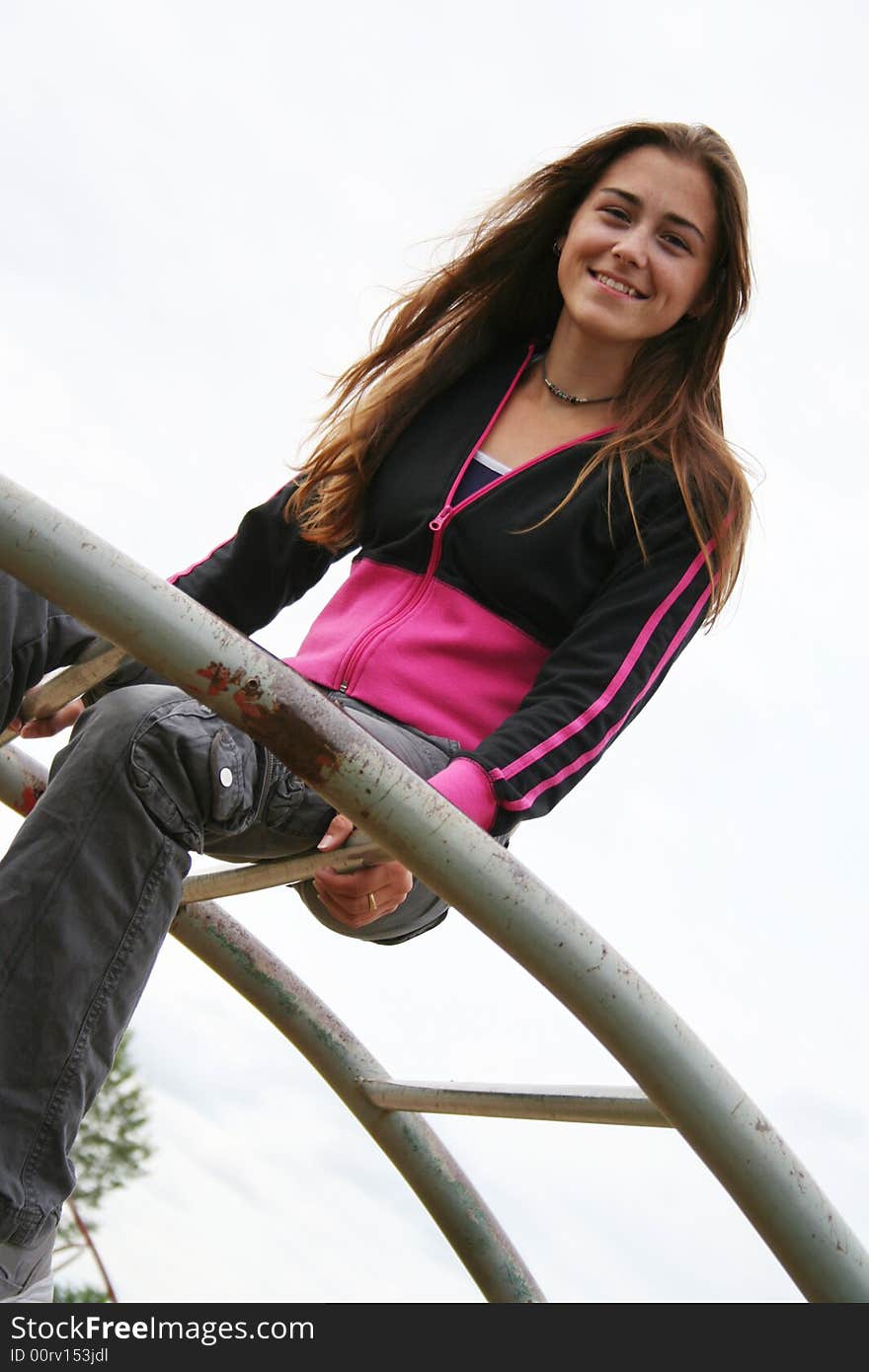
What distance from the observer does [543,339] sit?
1.69 metres

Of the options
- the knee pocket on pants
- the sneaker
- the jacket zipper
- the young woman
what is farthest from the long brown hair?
the sneaker

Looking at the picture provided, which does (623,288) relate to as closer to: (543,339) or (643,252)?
(643,252)

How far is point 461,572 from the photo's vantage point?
144 centimetres

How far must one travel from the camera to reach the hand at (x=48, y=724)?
1355 millimetres

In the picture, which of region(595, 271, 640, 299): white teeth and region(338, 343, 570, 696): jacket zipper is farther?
region(595, 271, 640, 299): white teeth

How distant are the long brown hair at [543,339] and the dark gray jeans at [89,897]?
525mm

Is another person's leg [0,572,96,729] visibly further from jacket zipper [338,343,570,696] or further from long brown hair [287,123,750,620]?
long brown hair [287,123,750,620]

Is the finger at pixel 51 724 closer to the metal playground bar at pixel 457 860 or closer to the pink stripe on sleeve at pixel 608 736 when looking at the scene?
the metal playground bar at pixel 457 860

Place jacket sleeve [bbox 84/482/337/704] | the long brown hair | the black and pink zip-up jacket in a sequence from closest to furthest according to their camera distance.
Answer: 1. the black and pink zip-up jacket
2. the long brown hair
3. jacket sleeve [bbox 84/482/337/704]

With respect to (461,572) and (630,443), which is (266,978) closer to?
(461,572)

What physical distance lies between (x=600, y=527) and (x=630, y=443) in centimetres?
10

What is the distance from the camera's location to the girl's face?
1514 mm

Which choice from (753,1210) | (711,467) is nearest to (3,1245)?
(753,1210)

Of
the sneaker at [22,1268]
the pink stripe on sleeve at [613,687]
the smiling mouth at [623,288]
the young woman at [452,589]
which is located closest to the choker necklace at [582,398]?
the young woman at [452,589]
